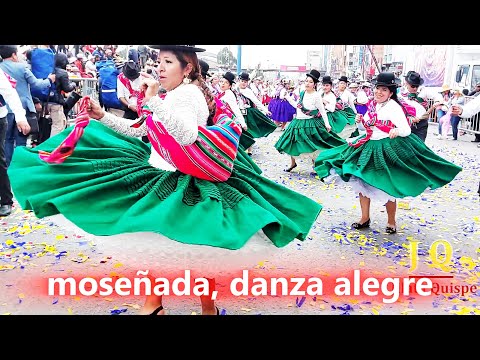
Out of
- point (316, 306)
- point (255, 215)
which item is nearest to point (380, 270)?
point (316, 306)

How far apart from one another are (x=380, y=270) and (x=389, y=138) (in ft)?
5.02

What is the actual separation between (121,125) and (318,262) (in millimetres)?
2229

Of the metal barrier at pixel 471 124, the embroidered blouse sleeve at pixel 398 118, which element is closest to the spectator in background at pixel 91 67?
the embroidered blouse sleeve at pixel 398 118

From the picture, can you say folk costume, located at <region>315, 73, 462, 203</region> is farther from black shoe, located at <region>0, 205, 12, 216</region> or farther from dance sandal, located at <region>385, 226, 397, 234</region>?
black shoe, located at <region>0, 205, 12, 216</region>

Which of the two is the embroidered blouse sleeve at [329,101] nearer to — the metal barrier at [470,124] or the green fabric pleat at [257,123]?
the green fabric pleat at [257,123]

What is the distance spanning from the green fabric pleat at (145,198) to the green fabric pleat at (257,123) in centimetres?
712

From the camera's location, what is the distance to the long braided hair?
2.92 metres

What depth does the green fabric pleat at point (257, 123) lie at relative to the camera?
10305mm

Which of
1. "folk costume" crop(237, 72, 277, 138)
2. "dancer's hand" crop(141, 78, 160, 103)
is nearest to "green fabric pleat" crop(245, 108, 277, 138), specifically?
"folk costume" crop(237, 72, 277, 138)

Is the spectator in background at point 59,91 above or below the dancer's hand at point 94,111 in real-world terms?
above

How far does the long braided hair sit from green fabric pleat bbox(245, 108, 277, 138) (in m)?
7.11

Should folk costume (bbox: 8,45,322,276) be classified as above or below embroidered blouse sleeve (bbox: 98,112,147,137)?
below

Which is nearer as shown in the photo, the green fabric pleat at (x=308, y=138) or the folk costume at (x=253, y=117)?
the green fabric pleat at (x=308, y=138)

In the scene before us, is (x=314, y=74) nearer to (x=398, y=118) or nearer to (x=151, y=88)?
(x=398, y=118)
